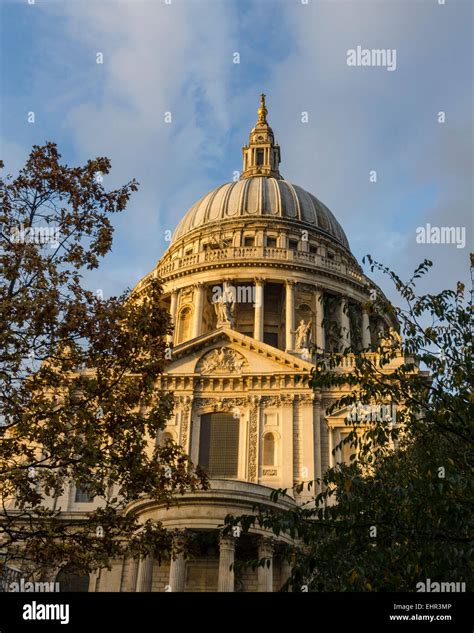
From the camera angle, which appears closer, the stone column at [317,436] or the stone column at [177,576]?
the stone column at [177,576]

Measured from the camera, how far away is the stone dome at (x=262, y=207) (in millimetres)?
68250

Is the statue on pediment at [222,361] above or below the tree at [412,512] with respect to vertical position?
above

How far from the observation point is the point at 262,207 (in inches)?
2687

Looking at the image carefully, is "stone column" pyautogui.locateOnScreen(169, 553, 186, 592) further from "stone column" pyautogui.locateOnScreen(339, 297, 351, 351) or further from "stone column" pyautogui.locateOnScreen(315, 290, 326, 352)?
"stone column" pyautogui.locateOnScreen(315, 290, 326, 352)

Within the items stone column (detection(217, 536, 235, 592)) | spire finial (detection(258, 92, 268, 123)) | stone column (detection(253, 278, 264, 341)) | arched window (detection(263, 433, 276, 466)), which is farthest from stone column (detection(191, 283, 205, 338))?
spire finial (detection(258, 92, 268, 123))

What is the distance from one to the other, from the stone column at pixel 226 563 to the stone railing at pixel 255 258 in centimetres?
3257

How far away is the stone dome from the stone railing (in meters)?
6.55

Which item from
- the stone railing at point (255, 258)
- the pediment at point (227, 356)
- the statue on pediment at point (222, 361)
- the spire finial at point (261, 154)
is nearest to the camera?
the pediment at point (227, 356)

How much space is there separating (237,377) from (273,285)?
69.1 feet

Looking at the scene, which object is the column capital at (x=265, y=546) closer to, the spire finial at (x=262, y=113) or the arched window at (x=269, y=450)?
the arched window at (x=269, y=450)

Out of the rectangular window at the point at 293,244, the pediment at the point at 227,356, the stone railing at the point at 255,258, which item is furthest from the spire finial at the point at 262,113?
the pediment at the point at 227,356

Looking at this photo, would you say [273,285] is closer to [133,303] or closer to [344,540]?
[133,303]

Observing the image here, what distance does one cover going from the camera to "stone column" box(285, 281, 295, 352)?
180ft

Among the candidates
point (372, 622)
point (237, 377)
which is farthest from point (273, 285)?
point (372, 622)
